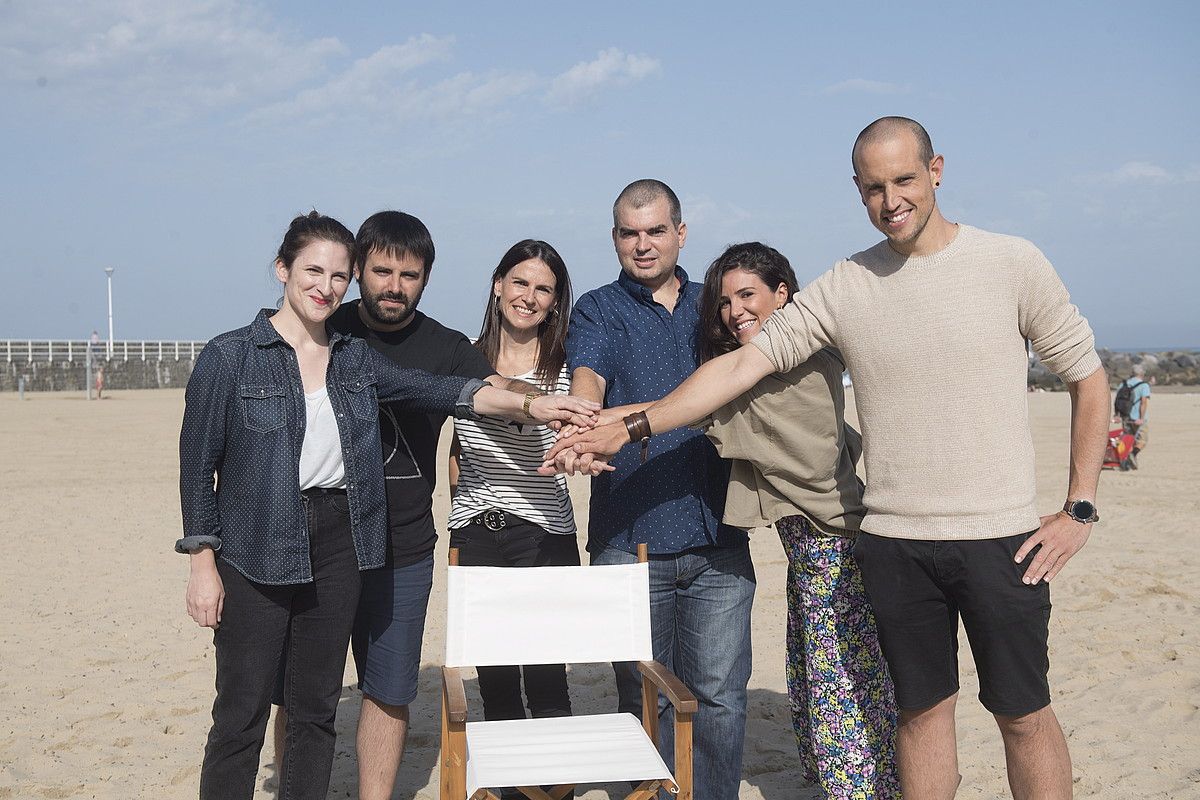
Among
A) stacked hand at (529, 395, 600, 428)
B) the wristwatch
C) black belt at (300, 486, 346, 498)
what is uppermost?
stacked hand at (529, 395, 600, 428)

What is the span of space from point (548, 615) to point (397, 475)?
74 cm

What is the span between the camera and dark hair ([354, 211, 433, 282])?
144 inches

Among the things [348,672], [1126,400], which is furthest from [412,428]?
[1126,400]

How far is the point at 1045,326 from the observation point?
2.97 meters

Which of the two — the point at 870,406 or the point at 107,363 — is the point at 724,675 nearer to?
the point at 870,406

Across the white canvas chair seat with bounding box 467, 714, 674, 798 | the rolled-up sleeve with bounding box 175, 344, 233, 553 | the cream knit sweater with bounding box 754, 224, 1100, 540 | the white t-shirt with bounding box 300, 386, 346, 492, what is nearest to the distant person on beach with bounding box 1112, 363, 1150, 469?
the cream knit sweater with bounding box 754, 224, 1100, 540

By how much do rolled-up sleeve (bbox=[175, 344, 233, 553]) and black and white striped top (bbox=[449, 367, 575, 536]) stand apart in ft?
3.37

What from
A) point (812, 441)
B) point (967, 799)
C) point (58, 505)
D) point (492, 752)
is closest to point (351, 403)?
point (492, 752)

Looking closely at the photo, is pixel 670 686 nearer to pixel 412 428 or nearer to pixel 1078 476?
pixel 412 428

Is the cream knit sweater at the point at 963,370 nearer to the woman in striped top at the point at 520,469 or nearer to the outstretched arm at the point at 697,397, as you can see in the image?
the outstretched arm at the point at 697,397

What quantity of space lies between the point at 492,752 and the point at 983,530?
1671mm

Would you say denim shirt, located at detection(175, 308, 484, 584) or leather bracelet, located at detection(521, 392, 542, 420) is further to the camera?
leather bracelet, located at detection(521, 392, 542, 420)

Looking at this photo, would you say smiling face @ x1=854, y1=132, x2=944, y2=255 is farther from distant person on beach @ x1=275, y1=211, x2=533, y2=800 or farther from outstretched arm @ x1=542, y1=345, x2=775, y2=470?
distant person on beach @ x1=275, y1=211, x2=533, y2=800

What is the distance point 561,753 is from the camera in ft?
11.0
